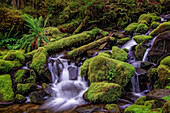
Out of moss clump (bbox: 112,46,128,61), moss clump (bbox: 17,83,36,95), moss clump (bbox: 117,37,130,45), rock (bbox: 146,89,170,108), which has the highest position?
moss clump (bbox: 117,37,130,45)

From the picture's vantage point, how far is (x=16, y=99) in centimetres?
485

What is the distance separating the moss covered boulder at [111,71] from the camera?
488cm

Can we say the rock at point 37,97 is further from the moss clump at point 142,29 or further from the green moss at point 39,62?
the moss clump at point 142,29

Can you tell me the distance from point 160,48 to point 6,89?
6.72 metres

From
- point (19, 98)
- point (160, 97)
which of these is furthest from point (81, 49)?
point (160, 97)

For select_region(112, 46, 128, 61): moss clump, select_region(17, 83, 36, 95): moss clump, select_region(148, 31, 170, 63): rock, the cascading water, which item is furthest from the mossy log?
select_region(148, 31, 170, 63): rock

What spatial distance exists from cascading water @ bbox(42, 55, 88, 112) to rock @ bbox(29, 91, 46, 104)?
285 millimetres

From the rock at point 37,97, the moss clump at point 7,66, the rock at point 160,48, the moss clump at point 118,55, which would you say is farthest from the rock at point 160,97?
the moss clump at point 7,66

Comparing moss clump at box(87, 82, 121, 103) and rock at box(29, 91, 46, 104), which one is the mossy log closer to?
rock at box(29, 91, 46, 104)

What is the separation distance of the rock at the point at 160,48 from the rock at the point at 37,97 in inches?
197

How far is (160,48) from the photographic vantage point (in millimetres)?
5969

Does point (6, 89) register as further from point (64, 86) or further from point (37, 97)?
point (64, 86)

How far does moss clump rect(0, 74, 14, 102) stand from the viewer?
4.78 meters

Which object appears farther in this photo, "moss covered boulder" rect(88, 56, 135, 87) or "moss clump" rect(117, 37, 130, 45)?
"moss clump" rect(117, 37, 130, 45)
